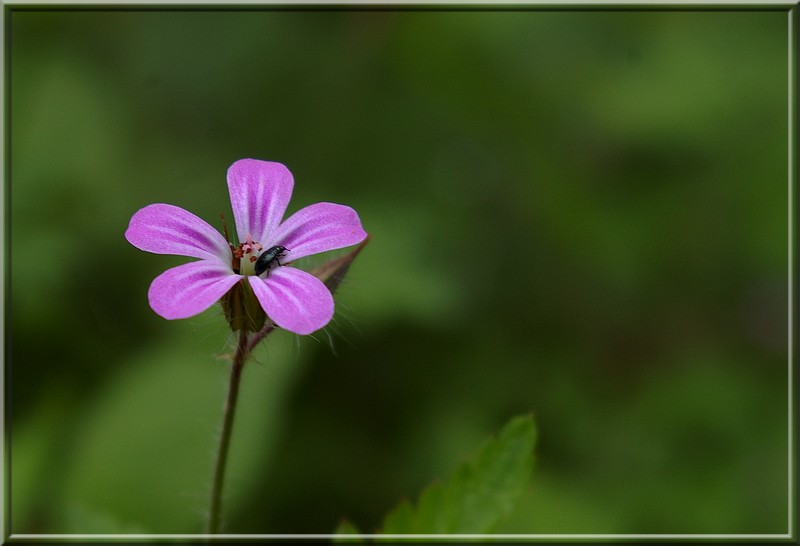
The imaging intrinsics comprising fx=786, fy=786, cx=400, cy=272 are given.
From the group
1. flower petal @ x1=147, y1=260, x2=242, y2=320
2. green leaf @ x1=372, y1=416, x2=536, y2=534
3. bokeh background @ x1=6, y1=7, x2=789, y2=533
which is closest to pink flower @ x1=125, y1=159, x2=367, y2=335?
flower petal @ x1=147, y1=260, x2=242, y2=320

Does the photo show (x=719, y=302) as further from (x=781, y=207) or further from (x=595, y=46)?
(x=595, y=46)

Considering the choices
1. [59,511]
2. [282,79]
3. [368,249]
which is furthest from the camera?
[282,79]

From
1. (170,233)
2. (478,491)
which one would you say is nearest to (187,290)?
(170,233)

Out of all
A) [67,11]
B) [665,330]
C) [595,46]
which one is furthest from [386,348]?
[67,11]

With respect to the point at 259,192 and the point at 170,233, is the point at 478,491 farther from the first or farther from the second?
the point at 170,233

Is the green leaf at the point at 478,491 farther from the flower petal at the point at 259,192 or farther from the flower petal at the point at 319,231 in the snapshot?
the flower petal at the point at 259,192

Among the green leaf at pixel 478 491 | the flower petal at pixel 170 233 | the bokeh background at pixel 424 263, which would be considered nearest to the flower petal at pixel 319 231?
the flower petal at pixel 170 233
